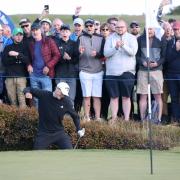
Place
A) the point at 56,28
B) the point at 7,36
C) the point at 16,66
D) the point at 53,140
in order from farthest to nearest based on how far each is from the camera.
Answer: the point at 56,28 < the point at 7,36 < the point at 16,66 < the point at 53,140

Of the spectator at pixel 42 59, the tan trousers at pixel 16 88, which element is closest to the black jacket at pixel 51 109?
the spectator at pixel 42 59

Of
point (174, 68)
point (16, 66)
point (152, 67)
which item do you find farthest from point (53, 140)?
point (174, 68)

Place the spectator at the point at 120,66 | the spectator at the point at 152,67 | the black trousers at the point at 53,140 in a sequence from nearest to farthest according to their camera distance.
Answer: the black trousers at the point at 53,140 < the spectator at the point at 120,66 < the spectator at the point at 152,67

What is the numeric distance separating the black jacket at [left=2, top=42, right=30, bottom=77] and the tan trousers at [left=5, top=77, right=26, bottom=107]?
0.44ft

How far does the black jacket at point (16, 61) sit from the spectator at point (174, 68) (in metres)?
3.12

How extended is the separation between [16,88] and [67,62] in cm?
130

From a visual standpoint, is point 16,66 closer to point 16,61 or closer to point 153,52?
point 16,61

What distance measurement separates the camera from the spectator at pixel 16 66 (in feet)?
56.6

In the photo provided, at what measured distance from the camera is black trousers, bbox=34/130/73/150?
50.6 ft

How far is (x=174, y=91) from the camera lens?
55.7ft

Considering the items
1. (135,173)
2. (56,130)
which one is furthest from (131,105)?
(135,173)

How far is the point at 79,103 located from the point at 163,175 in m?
6.85

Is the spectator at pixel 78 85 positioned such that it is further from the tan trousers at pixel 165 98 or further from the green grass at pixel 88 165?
the green grass at pixel 88 165

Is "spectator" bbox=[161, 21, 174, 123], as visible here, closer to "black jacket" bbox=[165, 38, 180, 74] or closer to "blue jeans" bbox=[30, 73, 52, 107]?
"black jacket" bbox=[165, 38, 180, 74]
